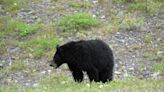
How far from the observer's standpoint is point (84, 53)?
38.6 feet

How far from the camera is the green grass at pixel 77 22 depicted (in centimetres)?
1666

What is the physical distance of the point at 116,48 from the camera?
15578 mm

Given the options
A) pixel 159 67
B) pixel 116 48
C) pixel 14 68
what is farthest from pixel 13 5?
pixel 159 67

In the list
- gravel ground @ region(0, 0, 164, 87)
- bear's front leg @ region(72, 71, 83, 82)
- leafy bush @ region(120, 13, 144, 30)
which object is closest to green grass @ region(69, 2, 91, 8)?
gravel ground @ region(0, 0, 164, 87)

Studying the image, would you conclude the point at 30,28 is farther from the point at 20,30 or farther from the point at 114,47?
the point at 114,47

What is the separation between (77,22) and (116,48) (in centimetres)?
186

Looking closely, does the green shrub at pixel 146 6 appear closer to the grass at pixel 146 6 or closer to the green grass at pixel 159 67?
the grass at pixel 146 6

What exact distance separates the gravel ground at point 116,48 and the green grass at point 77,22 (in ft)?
1.62

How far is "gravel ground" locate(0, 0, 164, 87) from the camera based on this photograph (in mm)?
14073

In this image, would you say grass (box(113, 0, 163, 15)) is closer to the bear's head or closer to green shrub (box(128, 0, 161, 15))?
green shrub (box(128, 0, 161, 15))

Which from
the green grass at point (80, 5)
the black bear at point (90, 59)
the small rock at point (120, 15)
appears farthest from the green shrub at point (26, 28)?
the black bear at point (90, 59)

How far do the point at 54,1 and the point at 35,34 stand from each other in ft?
7.99

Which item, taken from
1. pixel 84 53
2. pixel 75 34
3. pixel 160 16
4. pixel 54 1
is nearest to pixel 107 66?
pixel 84 53

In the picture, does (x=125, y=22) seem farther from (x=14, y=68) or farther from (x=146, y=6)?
(x=14, y=68)
